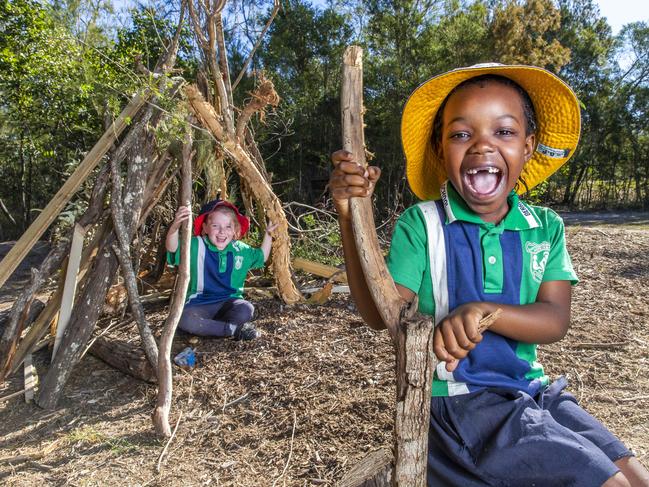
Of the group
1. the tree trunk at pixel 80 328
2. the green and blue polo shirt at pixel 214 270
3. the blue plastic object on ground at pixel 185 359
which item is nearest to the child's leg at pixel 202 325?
the green and blue polo shirt at pixel 214 270

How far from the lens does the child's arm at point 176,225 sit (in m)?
3.63

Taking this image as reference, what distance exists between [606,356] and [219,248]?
3.06 m

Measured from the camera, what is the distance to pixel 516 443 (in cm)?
131

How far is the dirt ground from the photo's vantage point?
95.0 inches

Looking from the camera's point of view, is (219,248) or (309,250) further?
(309,250)

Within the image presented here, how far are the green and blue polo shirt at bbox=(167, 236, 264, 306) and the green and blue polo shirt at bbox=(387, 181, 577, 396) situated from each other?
288 centimetres

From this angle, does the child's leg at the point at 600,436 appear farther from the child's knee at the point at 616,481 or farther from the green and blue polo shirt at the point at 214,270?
the green and blue polo shirt at the point at 214,270

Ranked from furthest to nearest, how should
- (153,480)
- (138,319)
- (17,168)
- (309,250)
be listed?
(17,168) → (309,250) → (138,319) → (153,480)

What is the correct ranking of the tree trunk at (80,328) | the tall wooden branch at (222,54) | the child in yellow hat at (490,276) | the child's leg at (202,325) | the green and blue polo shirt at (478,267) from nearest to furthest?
the child in yellow hat at (490,276), the green and blue polo shirt at (478,267), the tree trunk at (80,328), the tall wooden branch at (222,54), the child's leg at (202,325)

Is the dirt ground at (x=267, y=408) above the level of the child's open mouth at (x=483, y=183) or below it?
below

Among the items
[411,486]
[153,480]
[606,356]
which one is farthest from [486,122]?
[606,356]

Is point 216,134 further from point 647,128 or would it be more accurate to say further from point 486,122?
point 647,128

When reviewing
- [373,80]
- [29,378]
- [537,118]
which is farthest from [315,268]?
[373,80]

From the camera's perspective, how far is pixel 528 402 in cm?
143
